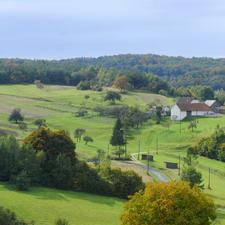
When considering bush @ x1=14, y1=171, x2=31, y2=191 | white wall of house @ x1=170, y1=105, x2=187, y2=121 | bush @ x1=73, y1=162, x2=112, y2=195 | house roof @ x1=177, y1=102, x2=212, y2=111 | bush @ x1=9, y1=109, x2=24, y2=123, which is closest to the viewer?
bush @ x1=14, y1=171, x2=31, y2=191

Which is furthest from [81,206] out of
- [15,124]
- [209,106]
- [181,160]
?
[209,106]

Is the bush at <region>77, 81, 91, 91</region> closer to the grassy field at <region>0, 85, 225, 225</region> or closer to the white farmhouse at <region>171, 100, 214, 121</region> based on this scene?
the grassy field at <region>0, 85, 225, 225</region>

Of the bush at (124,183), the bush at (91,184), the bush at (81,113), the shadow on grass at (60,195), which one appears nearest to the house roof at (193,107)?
the bush at (81,113)

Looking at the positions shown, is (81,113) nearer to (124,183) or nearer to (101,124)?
(101,124)

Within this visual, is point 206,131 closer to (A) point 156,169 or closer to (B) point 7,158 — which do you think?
(A) point 156,169

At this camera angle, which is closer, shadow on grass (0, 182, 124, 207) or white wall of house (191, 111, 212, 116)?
shadow on grass (0, 182, 124, 207)

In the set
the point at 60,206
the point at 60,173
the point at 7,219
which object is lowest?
the point at 60,206

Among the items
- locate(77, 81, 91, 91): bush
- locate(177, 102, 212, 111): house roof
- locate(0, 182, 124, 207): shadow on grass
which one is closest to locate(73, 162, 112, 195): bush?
locate(0, 182, 124, 207): shadow on grass

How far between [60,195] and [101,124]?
62139 mm

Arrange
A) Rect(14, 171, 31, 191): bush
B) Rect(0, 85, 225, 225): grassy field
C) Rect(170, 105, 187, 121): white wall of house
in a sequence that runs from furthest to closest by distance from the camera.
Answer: Rect(170, 105, 187, 121): white wall of house
Rect(0, 85, 225, 225): grassy field
Rect(14, 171, 31, 191): bush

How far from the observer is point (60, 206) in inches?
2012

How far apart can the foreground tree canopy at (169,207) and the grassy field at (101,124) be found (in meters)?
12.4

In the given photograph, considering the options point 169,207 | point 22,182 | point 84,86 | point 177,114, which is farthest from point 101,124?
point 169,207

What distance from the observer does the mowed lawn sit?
153 feet
